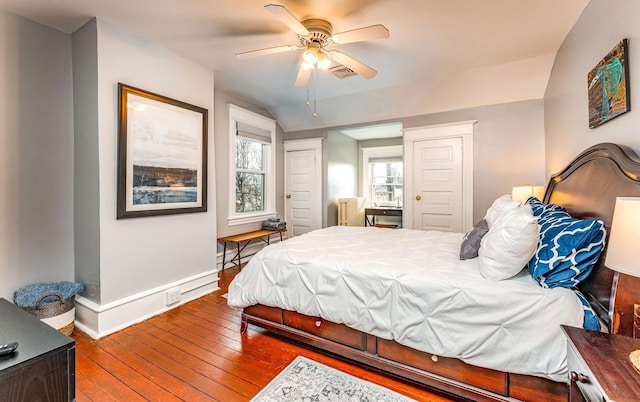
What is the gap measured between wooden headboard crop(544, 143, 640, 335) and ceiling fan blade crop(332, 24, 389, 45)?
159cm

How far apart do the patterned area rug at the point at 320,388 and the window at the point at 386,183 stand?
5274 millimetres

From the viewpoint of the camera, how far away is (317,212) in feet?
17.3

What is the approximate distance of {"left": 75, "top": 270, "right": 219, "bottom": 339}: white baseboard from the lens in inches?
90.7

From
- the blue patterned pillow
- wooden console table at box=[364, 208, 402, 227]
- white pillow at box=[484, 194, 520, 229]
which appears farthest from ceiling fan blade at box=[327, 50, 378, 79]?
wooden console table at box=[364, 208, 402, 227]

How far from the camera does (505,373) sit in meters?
1.42

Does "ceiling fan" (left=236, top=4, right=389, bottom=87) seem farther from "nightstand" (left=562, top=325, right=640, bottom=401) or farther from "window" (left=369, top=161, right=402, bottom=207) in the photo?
"window" (left=369, top=161, right=402, bottom=207)

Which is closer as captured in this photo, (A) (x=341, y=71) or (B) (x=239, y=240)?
(A) (x=341, y=71)

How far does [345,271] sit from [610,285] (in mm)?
1291

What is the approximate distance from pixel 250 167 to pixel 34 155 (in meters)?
2.63

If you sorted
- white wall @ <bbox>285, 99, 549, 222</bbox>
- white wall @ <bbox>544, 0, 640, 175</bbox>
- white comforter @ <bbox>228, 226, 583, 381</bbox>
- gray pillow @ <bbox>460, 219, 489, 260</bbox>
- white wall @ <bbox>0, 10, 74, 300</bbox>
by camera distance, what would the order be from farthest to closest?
white wall @ <bbox>285, 99, 549, 222</bbox>, white wall @ <bbox>0, 10, 74, 300</bbox>, gray pillow @ <bbox>460, 219, 489, 260</bbox>, white wall @ <bbox>544, 0, 640, 175</bbox>, white comforter @ <bbox>228, 226, 583, 381</bbox>

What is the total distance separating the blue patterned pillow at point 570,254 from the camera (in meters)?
1.39

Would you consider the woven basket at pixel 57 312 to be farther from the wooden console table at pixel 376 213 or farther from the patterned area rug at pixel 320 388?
the wooden console table at pixel 376 213

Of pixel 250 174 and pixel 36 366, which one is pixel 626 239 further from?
pixel 250 174

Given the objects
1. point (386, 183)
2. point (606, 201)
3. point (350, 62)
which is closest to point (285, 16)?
point (350, 62)
